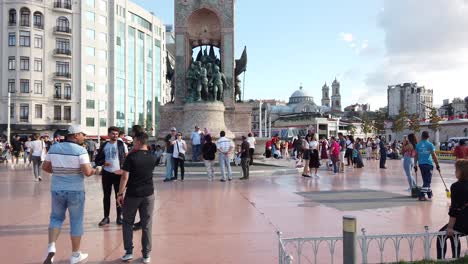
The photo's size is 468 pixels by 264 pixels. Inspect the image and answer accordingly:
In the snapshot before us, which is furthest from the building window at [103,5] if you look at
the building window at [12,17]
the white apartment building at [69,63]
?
the building window at [12,17]

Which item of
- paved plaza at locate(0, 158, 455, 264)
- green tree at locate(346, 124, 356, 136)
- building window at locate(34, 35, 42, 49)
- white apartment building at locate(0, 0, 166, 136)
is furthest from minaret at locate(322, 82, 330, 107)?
paved plaza at locate(0, 158, 455, 264)

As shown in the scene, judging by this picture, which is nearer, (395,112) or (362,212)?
(362,212)

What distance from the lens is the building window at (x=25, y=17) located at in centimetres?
5706

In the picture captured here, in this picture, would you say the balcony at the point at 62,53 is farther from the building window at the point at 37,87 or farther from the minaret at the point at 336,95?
the minaret at the point at 336,95

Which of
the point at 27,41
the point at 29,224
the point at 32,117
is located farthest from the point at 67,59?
the point at 29,224

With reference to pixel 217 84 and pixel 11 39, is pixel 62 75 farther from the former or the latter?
pixel 217 84

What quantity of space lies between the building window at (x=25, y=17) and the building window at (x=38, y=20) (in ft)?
2.64

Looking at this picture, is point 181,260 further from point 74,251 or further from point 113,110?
point 113,110

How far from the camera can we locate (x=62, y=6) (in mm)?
60312

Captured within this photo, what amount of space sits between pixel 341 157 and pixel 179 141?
Answer: 8.27 metres

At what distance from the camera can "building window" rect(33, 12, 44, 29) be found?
5809 centimetres

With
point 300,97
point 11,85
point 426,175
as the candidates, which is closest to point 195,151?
point 426,175

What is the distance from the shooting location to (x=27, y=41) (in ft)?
189

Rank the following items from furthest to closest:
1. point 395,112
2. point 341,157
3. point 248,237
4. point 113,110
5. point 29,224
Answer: point 395,112 < point 113,110 < point 341,157 < point 29,224 < point 248,237
